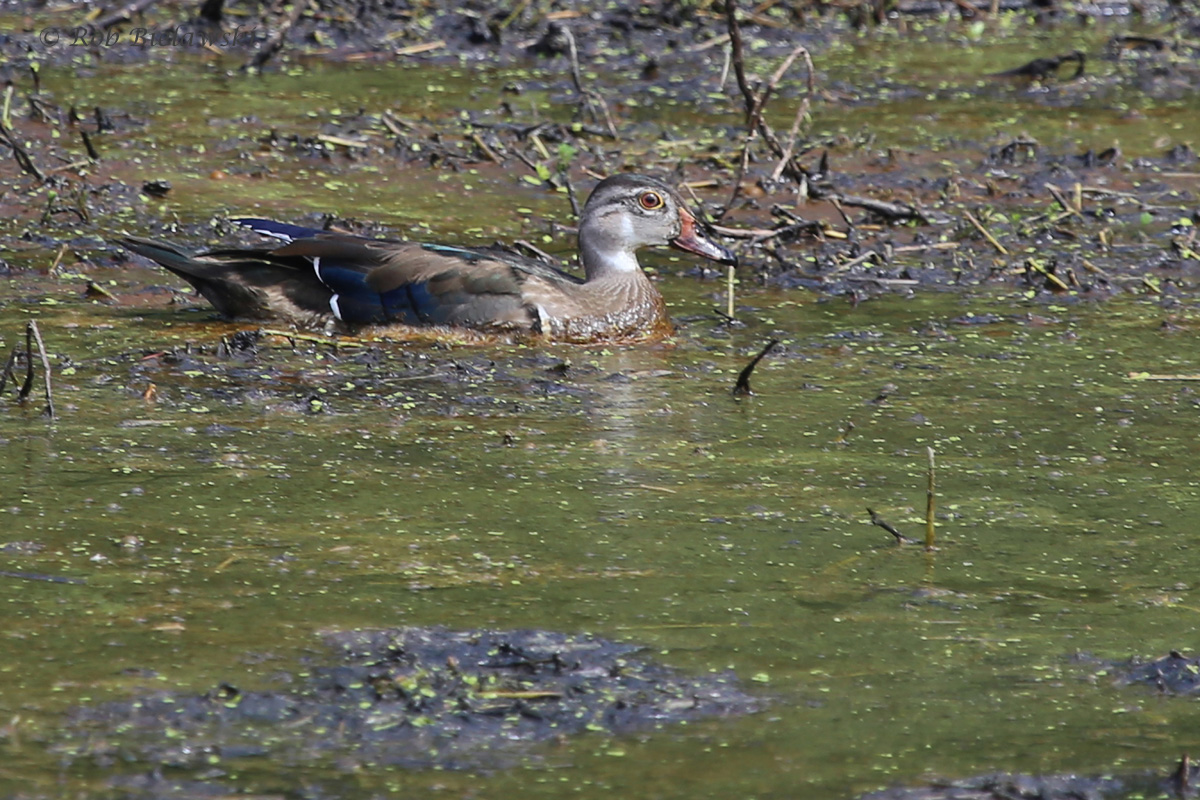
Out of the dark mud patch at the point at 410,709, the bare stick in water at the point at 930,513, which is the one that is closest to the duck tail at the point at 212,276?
the bare stick in water at the point at 930,513

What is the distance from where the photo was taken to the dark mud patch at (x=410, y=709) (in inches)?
150

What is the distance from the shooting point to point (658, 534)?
17.2 ft

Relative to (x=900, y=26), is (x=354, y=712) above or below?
below

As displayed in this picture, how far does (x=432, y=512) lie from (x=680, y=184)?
5190 millimetres

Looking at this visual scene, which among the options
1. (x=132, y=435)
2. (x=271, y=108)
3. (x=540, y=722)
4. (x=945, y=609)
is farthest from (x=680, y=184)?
(x=540, y=722)

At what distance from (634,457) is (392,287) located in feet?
6.19

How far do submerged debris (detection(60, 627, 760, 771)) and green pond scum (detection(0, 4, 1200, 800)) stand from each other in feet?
0.07

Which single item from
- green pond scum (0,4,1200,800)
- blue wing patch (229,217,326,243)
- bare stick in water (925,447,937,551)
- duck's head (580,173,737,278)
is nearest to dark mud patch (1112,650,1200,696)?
green pond scum (0,4,1200,800)

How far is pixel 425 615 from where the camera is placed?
454cm

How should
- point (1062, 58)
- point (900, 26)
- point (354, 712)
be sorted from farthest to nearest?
point (900, 26) < point (1062, 58) < point (354, 712)

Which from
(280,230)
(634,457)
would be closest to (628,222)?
(280,230)

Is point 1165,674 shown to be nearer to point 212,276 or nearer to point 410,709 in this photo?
point 410,709

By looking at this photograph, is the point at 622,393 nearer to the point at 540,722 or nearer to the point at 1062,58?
the point at 540,722

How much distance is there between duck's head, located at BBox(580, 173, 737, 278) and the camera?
8.35 m
